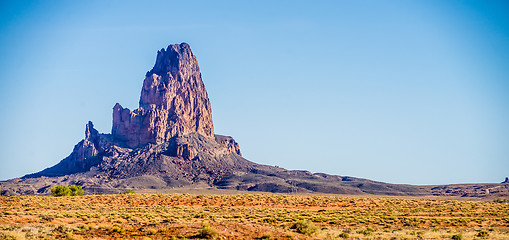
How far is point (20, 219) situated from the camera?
4759cm

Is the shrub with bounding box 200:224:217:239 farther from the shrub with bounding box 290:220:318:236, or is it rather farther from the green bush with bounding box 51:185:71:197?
the green bush with bounding box 51:185:71:197

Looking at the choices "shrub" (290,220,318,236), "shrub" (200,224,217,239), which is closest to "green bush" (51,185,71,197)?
"shrub" (290,220,318,236)

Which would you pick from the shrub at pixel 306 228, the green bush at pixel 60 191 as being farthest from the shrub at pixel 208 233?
the green bush at pixel 60 191

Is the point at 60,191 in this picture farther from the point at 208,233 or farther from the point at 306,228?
the point at 208,233

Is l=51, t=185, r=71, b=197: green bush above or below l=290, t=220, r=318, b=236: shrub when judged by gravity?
above

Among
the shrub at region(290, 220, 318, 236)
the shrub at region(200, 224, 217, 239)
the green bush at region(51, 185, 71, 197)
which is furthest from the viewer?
the green bush at region(51, 185, 71, 197)

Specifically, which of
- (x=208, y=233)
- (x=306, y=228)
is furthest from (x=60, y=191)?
(x=208, y=233)

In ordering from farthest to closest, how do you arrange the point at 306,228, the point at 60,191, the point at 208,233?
the point at 60,191, the point at 306,228, the point at 208,233

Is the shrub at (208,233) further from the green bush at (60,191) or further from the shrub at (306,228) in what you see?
the green bush at (60,191)

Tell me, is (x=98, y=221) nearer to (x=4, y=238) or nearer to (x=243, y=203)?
(x=4, y=238)

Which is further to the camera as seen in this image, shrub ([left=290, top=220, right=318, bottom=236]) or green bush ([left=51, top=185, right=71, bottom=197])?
green bush ([left=51, top=185, right=71, bottom=197])

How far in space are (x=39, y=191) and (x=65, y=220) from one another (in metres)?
143

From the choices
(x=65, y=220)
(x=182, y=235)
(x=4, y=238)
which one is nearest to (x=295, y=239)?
(x=182, y=235)

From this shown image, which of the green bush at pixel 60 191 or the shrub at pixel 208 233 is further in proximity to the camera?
the green bush at pixel 60 191
